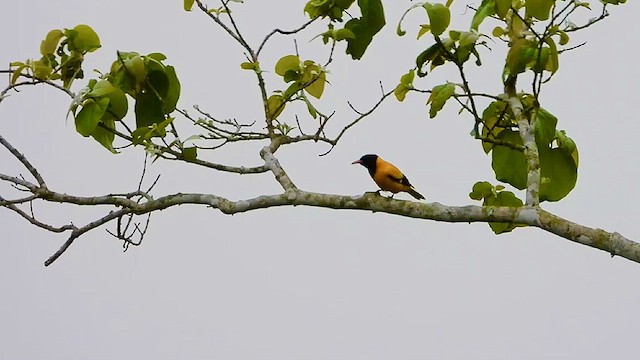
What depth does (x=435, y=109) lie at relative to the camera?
1.57 meters

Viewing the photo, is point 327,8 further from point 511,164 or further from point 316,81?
point 511,164

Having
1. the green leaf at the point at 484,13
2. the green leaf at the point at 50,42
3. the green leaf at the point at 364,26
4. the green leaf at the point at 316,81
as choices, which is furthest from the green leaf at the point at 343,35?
the green leaf at the point at 50,42

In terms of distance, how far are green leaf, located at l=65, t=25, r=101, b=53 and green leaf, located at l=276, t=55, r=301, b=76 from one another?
1.23 feet

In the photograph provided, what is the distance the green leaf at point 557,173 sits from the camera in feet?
5.55

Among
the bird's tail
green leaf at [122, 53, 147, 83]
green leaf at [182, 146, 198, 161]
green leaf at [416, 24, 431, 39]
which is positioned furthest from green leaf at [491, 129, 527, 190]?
green leaf at [122, 53, 147, 83]

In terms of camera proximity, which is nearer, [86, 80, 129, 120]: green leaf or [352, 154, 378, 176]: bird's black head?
[86, 80, 129, 120]: green leaf

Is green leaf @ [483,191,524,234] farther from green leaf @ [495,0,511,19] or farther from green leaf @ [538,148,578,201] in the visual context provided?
green leaf @ [495,0,511,19]

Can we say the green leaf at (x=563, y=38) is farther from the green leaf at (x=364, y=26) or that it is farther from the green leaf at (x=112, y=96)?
the green leaf at (x=112, y=96)

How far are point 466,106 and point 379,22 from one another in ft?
0.78

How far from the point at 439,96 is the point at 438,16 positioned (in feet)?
0.60

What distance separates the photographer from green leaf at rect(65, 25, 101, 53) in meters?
1.66

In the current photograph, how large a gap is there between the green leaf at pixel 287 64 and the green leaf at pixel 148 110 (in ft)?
0.86

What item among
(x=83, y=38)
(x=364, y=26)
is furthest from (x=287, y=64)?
(x=83, y=38)

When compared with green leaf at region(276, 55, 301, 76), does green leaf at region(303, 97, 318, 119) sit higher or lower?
lower
